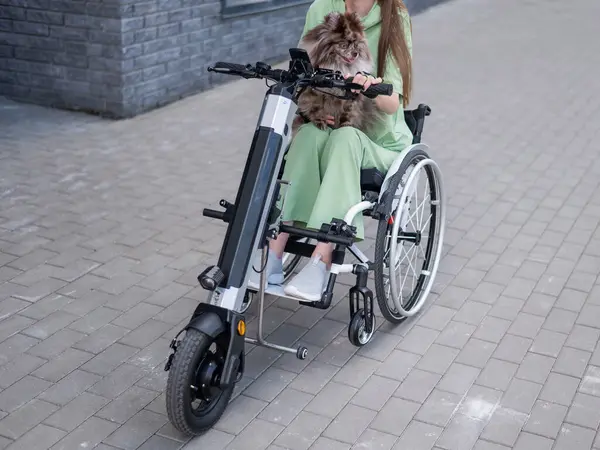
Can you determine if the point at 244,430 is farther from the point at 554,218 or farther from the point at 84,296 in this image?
the point at 554,218

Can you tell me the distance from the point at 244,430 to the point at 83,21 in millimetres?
4207

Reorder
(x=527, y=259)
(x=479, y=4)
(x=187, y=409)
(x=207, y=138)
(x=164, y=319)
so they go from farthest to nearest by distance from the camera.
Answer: (x=479, y=4) → (x=207, y=138) → (x=527, y=259) → (x=164, y=319) → (x=187, y=409)

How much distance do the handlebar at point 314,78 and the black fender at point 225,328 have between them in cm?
87

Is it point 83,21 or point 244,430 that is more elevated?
point 83,21

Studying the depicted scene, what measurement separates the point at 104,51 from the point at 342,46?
3.43 metres

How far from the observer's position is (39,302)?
4.08 metres

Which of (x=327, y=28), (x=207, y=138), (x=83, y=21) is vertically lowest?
(x=207, y=138)

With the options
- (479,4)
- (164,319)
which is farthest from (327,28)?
(479,4)

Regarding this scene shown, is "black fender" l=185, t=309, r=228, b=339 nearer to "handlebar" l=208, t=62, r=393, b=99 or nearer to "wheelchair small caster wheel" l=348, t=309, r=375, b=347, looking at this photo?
"wheelchair small caster wheel" l=348, t=309, r=375, b=347

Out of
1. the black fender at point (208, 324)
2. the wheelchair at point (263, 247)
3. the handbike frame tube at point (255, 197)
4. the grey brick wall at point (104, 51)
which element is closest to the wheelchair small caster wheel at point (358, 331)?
the wheelchair at point (263, 247)

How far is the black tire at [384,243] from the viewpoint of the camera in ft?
11.8

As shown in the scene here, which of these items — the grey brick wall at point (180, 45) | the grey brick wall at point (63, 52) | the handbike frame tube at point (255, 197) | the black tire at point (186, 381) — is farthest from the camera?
the grey brick wall at point (180, 45)

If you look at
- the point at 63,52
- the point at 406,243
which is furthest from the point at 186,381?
the point at 63,52

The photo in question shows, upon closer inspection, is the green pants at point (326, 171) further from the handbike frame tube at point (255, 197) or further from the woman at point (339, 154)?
the handbike frame tube at point (255, 197)
